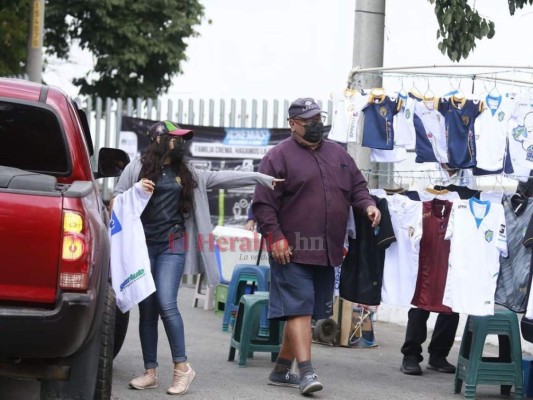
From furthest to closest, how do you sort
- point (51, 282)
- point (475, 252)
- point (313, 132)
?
1. point (475, 252)
2. point (313, 132)
3. point (51, 282)

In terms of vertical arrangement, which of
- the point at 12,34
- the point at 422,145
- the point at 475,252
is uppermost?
the point at 12,34

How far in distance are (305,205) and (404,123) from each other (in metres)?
2.02

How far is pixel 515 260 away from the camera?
7.77 metres

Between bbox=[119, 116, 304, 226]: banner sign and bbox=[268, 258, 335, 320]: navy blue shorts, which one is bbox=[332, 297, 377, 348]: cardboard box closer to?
bbox=[268, 258, 335, 320]: navy blue shorts

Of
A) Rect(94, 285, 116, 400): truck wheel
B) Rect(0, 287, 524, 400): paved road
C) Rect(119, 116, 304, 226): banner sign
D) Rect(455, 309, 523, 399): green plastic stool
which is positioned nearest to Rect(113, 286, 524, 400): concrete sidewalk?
Rect(0, 287, 524, 400): paved road

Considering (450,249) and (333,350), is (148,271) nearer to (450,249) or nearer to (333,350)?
(450,249)

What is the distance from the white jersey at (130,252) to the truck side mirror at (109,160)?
7.3 inches

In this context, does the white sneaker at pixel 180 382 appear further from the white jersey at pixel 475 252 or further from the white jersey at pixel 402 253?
the white jersey at pixel 475 252

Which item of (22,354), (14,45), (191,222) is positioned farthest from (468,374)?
(14,45)

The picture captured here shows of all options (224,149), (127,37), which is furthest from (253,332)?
(127,37)

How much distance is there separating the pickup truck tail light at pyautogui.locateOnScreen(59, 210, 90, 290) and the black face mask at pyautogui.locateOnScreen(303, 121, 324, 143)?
9.71 ft

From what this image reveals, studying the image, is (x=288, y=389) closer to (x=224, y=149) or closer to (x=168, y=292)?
(x=168, y=292)

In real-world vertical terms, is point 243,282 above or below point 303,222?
below

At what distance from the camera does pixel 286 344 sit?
7.81 metres
